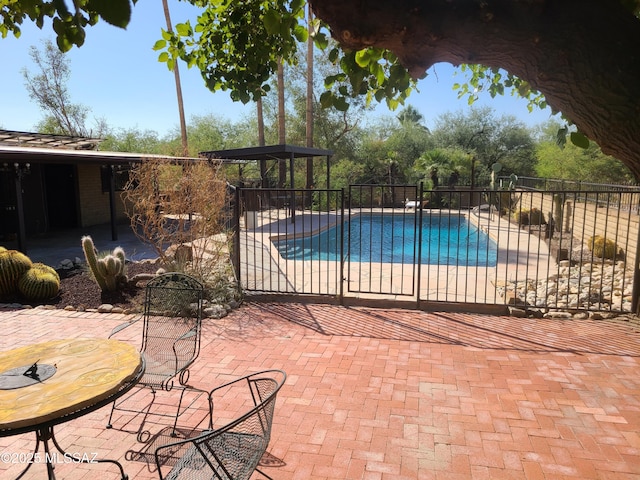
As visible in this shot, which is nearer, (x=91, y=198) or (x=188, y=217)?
(x=188, y=217)

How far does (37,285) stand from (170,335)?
3986mm

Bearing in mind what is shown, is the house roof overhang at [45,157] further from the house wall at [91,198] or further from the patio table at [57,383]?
the patio table at [57,383]

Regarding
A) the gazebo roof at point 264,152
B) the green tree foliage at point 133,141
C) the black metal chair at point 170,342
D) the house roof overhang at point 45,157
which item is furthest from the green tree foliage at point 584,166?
the green tree foliage at point 133,141

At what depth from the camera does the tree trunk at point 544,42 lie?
1.26m

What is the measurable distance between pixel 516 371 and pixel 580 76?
364 centimetres

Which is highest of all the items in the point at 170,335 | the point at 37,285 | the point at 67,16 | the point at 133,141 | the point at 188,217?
the point at 133,141

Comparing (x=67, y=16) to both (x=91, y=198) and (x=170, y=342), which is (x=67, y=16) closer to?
(x=170, y=342)

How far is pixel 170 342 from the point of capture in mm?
4207

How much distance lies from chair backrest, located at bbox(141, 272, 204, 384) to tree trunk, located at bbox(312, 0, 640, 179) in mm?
2812

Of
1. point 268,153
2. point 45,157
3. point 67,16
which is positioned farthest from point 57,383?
point 268,153

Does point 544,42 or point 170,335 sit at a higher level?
point 544,42

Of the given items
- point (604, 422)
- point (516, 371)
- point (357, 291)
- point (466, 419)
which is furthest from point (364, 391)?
point (357, 291)

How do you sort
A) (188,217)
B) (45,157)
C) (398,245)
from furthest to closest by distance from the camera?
(398,245) → (45,157) → (188,217)

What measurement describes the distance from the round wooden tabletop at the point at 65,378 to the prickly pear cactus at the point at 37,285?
468 centimetres
